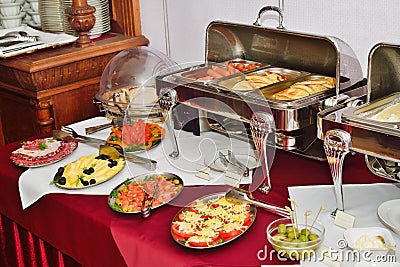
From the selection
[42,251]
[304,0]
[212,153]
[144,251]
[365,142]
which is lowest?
[42,251]

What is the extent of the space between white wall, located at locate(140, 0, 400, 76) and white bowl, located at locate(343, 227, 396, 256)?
808 mm

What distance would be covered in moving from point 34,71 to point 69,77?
0.17 meters

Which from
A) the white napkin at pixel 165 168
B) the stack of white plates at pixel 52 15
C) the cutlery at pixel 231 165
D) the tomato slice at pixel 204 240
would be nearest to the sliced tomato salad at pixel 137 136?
the white napkin at pixel 165 168

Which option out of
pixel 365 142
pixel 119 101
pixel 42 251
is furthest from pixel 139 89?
pixel 365 142

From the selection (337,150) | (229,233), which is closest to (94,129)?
(229,233)

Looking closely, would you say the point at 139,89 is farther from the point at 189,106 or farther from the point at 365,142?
the point at 365,142

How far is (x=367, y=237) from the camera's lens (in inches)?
54.7

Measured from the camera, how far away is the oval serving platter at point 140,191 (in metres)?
1.69

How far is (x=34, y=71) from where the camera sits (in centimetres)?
247

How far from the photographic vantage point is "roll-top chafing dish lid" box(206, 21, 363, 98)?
5.90 ft

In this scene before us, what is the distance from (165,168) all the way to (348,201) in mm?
569

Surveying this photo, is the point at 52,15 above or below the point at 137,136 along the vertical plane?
above

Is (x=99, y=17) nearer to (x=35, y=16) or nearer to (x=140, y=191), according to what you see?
(x=35, y=16)

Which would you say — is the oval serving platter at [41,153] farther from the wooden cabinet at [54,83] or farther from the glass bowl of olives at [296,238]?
the glass bowl of olives at [296,238]
